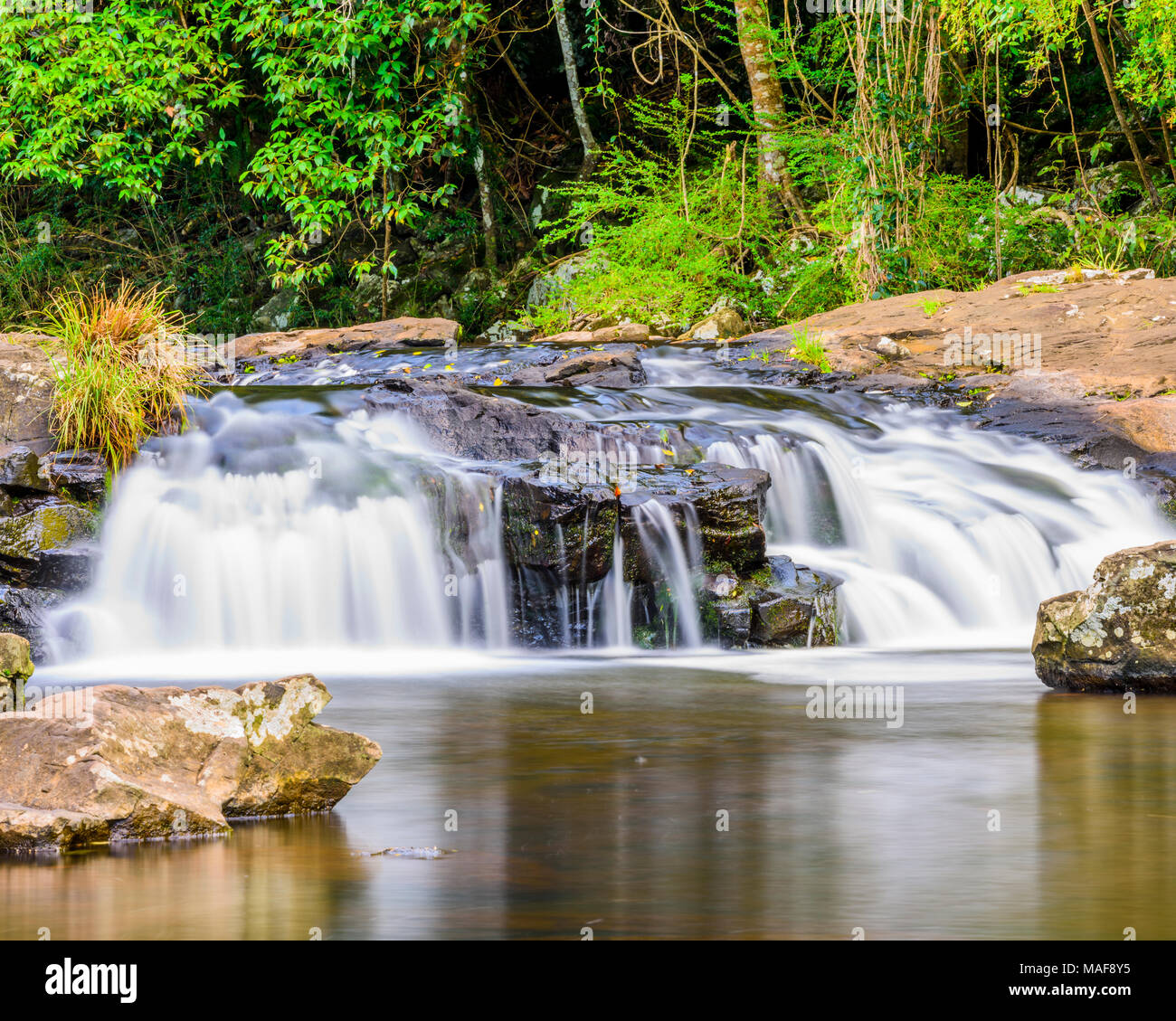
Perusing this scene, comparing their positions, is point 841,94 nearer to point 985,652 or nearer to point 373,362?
point 373,362

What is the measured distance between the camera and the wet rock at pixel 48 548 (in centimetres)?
873

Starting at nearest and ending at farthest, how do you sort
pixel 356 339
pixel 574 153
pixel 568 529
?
1. pixel 568 529
2. pixel 356 339
3. pixel 574 153

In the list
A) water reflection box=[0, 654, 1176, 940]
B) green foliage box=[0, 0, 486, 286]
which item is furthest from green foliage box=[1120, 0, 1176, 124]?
water reflection box=[0, 654, 1176, 940]

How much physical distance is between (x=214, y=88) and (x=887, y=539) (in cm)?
1401

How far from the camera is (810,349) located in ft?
45.3

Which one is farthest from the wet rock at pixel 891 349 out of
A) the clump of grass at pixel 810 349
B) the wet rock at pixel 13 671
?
the wet rock at pixel 13 671

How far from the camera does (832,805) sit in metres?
4.14

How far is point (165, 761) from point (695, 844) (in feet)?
4.83

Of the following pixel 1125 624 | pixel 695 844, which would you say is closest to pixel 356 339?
pixel 1125 624

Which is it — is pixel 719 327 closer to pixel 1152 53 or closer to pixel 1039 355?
pixel 1039 355

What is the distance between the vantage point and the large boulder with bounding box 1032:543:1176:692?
20.5ft

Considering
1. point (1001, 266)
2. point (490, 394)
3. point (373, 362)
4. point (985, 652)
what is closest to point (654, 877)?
point (985, 652)

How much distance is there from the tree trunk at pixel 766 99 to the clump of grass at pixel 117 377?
10292 millimetres

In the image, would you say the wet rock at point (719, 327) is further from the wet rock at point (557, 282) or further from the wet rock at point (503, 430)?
the wet rock at point (503, 430)
